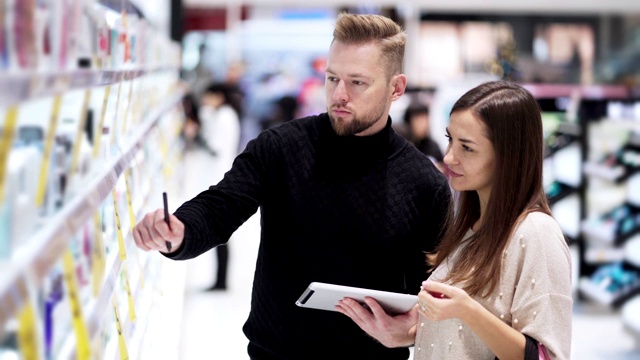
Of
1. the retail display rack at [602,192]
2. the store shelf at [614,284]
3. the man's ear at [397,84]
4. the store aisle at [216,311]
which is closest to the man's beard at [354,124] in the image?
the man's ear at [397,84]

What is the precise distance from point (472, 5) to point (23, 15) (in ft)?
56.2

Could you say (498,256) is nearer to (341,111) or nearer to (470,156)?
(470,156)

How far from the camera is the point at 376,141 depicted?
2.21 m

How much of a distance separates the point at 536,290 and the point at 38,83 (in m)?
1.08

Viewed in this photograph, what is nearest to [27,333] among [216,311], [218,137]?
[216,311]

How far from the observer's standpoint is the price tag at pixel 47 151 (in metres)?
1.09

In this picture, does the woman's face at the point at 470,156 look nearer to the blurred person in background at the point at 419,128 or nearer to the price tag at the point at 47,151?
the price tag at the point at 47,151

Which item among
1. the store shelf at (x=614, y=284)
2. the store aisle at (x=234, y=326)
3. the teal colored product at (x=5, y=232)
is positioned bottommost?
the store aisle at (x=234, y=326)

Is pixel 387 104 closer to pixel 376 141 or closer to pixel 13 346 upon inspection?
pixel 376 141

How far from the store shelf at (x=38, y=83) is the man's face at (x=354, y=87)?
73 cm

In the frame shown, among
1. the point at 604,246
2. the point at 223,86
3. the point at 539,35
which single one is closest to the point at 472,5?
the point at 539,35

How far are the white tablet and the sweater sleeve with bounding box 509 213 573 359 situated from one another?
25 cm

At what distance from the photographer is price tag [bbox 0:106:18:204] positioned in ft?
2.85

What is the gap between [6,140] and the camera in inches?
35.0
